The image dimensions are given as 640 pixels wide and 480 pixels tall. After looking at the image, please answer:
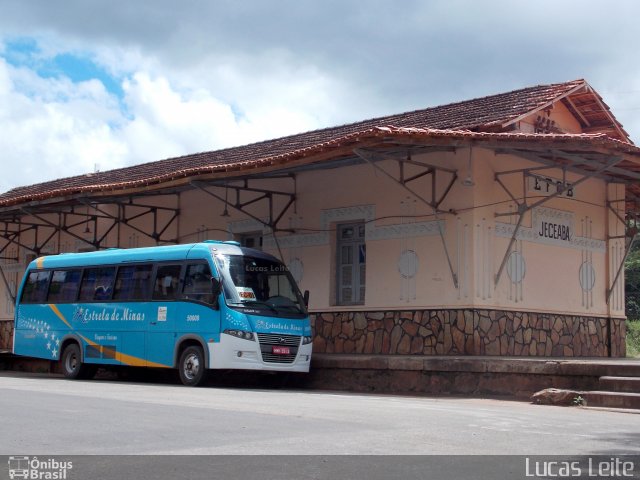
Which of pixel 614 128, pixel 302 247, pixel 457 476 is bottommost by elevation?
pixel 457 476

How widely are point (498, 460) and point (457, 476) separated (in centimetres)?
90

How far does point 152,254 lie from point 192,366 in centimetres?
259

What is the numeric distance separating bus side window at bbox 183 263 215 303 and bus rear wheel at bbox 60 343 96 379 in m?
3.82

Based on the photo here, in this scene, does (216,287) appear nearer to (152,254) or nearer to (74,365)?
(152,254)

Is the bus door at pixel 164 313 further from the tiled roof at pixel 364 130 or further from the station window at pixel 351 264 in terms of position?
the station window at pixel 351 264

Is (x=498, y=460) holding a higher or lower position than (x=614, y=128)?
lower

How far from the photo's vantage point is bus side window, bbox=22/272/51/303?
68.3 ft

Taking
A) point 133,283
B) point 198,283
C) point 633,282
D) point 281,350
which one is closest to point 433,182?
point 281,350

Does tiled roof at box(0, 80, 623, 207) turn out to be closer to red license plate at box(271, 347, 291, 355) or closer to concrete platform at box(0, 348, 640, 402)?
red license plate at box(271, 347, 291, 355)

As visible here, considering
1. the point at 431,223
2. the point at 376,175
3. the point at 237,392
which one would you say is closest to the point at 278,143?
the point at 376,175

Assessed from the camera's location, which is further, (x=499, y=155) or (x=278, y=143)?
(x=278, y=143)

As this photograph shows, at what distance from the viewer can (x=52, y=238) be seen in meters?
27.9

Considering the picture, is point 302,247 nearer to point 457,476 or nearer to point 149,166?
point 149,166

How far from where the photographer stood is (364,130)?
1795cm
